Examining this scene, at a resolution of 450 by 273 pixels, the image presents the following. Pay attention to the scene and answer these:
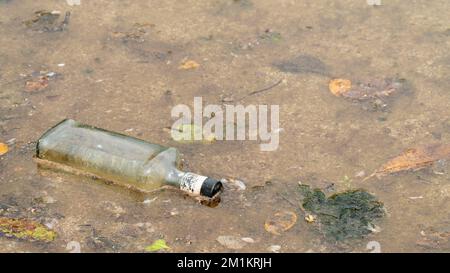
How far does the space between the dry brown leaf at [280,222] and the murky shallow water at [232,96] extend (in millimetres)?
28

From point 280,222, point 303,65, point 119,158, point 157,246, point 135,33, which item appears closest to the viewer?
point 157,246

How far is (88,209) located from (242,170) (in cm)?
62

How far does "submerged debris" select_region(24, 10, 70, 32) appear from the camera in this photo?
13.7 feet

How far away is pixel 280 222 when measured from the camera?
2957 mm

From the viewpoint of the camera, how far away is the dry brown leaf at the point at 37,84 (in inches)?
146

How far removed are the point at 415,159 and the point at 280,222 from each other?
675 mm

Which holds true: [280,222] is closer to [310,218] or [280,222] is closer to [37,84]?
[310,218]

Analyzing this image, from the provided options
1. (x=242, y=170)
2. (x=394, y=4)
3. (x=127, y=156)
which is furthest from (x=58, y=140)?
(x=394, y=4)

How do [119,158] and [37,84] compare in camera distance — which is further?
[37,84]

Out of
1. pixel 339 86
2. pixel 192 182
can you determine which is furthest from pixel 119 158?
pixel 339 86
